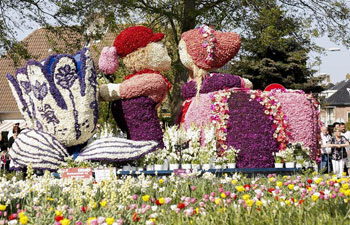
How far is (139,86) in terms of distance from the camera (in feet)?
26.8

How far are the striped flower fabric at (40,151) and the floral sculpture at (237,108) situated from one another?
7.07 ft

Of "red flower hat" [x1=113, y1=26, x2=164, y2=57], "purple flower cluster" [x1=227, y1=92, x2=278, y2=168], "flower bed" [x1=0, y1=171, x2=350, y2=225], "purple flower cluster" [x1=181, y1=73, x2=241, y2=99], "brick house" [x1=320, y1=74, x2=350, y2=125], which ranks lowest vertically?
"flower bed" [x1=0, y1=171, x2=350, y2=225]

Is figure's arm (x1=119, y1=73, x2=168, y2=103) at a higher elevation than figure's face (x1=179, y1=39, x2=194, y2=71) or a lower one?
lower

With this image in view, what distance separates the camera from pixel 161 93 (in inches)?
332

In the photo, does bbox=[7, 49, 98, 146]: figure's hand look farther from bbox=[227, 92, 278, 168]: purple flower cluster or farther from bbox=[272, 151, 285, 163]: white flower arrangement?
bbox=[272, 151, 285, 163]: white flower arrangement

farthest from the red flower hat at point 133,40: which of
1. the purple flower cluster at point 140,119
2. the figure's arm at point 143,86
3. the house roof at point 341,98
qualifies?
the house roof at point 341,98

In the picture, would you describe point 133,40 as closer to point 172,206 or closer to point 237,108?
point 237,108

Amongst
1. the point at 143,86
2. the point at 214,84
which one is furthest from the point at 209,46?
the point at 143,86

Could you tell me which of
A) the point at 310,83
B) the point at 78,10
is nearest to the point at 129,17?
the point at 78,10

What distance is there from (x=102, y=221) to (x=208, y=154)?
190 inches

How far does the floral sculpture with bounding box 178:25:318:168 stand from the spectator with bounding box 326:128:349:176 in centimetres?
255

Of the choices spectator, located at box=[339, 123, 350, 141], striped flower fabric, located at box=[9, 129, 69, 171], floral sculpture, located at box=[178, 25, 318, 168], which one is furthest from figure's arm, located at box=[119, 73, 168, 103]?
spectator, located at box=[339, 123, 350, 141]

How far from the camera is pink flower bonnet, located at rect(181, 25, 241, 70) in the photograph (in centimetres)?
873

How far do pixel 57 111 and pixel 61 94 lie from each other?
25 centimetres
